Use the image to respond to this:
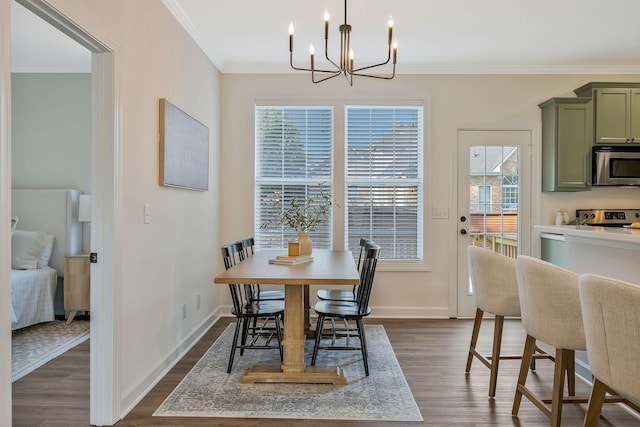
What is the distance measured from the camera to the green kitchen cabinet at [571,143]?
421cm

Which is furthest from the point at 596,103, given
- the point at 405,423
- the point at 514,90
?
the point at 405,423

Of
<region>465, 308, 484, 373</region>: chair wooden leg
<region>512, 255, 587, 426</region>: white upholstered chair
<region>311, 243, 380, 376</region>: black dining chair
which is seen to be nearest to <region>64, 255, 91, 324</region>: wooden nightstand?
<region>311, 243, 380, 376</region>: black dining chair

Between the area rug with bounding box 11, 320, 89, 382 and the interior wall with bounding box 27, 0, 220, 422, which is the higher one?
the interior wall with bounding box 27, 0, 220, 422

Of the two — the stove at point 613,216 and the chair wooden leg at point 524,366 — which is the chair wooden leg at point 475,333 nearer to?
the chair wooden leg at point 524,366

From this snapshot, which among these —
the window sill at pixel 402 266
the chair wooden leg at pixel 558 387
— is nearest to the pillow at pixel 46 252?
the window sill at pixel 402 266

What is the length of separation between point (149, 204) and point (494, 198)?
341 centimetres

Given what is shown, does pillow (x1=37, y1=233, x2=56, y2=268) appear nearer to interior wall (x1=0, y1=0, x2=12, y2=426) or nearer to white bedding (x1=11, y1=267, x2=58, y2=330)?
white bedding (x1=11, y1=267, x2=58, y2=330)

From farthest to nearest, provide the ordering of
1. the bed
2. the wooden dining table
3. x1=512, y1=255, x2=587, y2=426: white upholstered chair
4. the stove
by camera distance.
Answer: the stove
the bed
the wooden dining table
x1=512, y1=255, x2=587, y2=426: white upholstered chair

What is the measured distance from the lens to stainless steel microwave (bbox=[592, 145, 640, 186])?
421cm

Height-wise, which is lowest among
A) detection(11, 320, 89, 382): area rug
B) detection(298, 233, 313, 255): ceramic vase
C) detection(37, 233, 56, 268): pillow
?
detection(11, 320, 89, 382): area rug

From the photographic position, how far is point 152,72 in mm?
2748

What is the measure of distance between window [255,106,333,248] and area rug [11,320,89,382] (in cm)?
194

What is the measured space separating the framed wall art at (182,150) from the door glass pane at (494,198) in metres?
2.74

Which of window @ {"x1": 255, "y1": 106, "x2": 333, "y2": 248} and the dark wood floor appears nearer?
the dark wood floor
